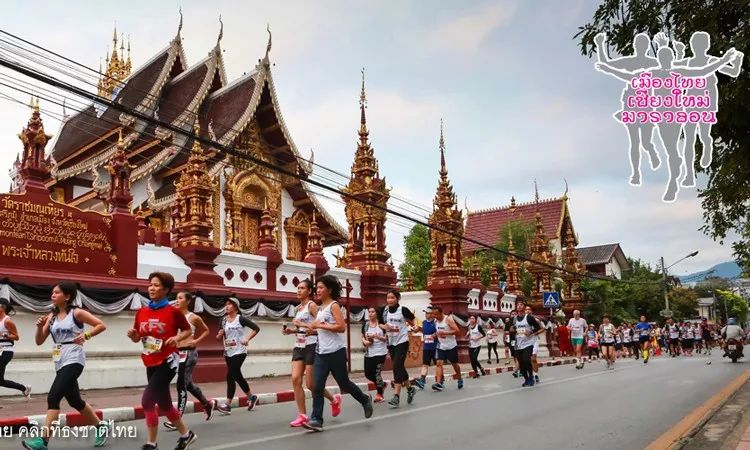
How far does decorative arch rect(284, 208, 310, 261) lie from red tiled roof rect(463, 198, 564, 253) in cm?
2045

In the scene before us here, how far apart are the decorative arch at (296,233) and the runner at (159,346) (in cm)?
2211

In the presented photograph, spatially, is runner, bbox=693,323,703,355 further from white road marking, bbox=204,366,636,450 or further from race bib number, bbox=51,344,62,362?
race bib number, bbox=51,344,62,362

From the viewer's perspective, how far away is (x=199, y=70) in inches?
1147

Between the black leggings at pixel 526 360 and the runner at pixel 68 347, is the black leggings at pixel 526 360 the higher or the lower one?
the lower one

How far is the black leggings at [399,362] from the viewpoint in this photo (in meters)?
11.1

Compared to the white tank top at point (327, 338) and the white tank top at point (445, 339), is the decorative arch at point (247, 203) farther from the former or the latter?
the white tank top at point (327, 338)

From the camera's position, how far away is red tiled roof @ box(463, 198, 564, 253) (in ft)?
162

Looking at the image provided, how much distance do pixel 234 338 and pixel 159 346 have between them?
3.81 metres

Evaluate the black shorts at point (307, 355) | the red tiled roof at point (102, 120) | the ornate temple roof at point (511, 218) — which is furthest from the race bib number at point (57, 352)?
the ornate temple roof at point (511, 218)

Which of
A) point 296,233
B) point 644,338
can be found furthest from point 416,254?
point 644,338

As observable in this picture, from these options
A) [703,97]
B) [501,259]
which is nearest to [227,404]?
[703,97]

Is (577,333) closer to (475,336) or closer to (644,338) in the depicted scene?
(475,336)

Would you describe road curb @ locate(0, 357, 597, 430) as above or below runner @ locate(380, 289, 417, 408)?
below

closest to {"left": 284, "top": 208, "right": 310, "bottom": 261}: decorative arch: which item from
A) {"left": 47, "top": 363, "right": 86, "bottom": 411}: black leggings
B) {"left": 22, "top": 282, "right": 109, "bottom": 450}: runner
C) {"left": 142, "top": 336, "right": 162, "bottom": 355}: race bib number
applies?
{"left": 22, "top": 282, "right": 109, "bottom": 450}: runner
